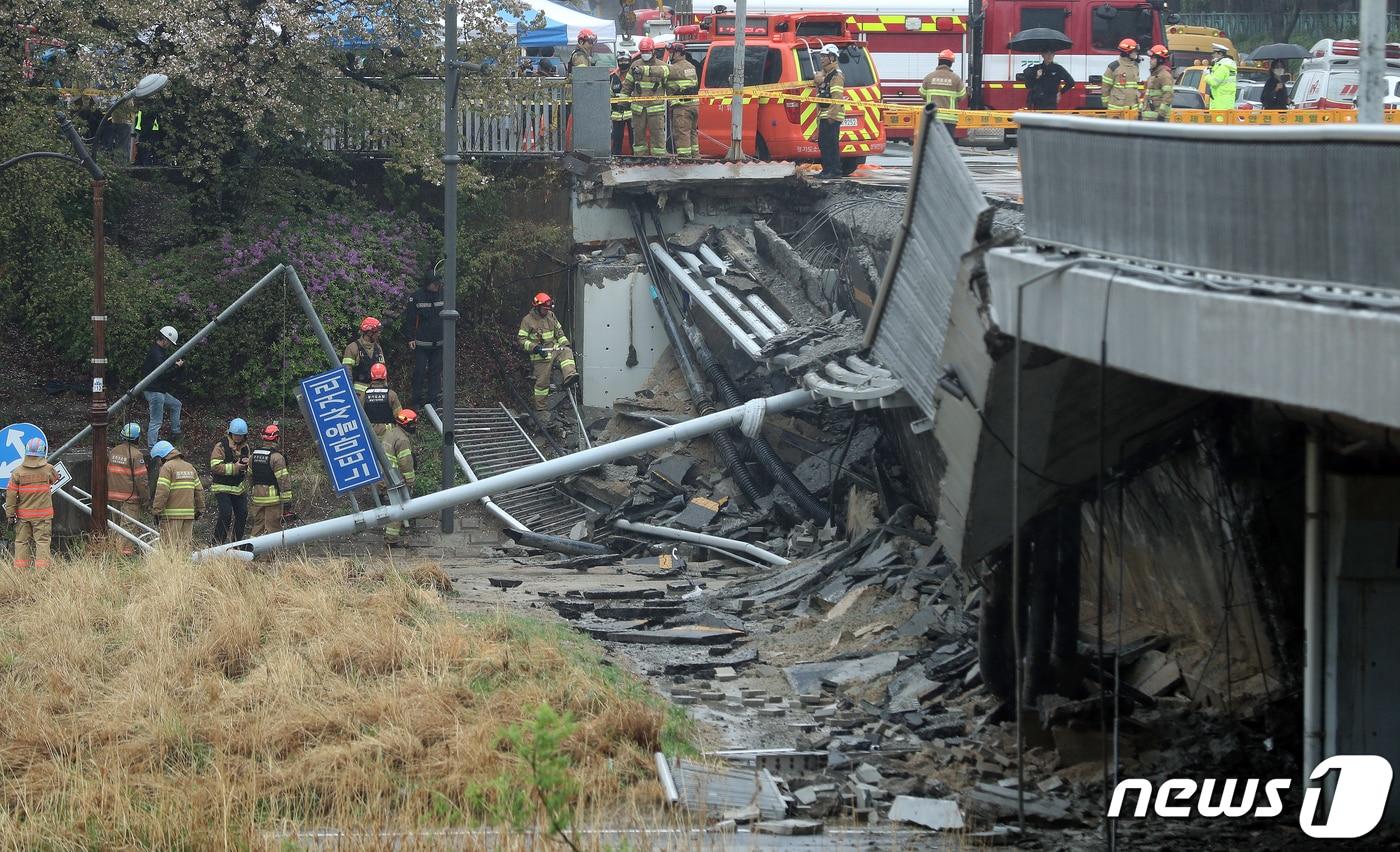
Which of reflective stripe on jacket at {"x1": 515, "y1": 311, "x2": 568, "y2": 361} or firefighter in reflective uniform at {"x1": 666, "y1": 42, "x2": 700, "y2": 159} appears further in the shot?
firefighter in reflective uniform at {"x1": 666, "y1": 42, "x2": 700, "y2": 159}

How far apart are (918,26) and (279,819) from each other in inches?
862

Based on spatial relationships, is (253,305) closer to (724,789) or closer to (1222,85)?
(724,789)

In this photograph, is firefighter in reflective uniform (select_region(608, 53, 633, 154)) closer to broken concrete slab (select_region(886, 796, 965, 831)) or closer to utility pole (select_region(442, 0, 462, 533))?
utility pole (select_region(442, 0, 462, 533))

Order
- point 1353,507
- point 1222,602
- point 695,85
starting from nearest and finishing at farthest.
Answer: point 1353,507 < point 1222,602 < point 695,85

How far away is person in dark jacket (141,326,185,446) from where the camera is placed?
61.7ft

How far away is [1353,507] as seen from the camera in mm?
7594

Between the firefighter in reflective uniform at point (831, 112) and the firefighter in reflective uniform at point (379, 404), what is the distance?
6.85 meters

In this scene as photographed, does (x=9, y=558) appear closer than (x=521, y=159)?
Yes

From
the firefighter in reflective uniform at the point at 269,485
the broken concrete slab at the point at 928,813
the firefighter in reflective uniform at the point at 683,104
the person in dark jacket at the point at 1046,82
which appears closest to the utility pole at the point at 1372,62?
the broken concrete slab at the point at 928,813

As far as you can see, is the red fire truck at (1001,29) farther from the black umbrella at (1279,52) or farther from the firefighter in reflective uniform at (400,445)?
the firefighter in reflective uniform at (400,445)

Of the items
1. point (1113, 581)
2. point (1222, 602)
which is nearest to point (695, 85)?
point (1113, 581)

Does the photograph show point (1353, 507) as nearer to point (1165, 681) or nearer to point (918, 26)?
point (1165, 681)

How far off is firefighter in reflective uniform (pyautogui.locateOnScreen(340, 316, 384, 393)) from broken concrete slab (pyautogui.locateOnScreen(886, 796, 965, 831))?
1191 centimetres

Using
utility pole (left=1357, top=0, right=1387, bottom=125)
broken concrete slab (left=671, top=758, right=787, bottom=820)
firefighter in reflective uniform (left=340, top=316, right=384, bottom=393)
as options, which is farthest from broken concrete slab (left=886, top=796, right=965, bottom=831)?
firefighter in reflective uniform (left=340, top=316, right=384, bottom=393)
